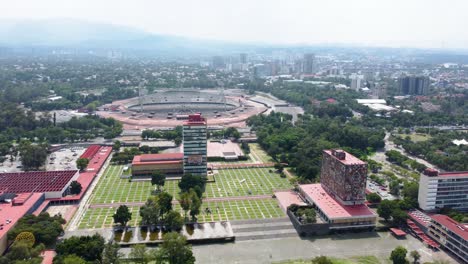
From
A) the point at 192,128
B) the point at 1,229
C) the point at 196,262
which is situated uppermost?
the point at 192,128

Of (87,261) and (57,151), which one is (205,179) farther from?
(57,151)

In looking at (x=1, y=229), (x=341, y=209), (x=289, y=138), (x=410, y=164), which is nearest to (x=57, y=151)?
(x=1, y=229)

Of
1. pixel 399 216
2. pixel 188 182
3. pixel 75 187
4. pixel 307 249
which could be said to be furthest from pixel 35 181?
pixel 399 216

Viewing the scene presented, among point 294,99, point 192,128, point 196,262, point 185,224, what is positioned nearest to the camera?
point 196,262

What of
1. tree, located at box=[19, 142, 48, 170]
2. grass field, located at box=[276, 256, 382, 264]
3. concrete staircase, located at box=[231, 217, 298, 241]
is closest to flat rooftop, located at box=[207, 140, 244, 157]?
concrete staircase, located at box=[231, 217, 298, 241]

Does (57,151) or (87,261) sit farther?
(57,151)

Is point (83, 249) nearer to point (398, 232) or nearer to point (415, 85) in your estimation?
point (398, 232)
